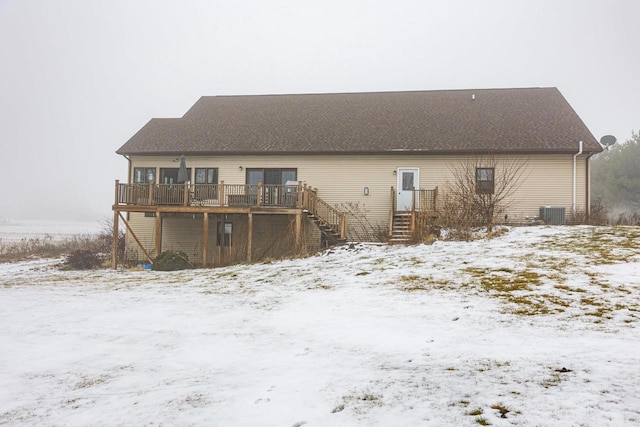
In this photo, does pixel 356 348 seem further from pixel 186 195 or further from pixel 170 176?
pixel 170 176

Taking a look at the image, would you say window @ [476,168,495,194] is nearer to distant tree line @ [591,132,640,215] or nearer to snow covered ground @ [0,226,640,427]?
snow covered ground @ [0,226,640,427]

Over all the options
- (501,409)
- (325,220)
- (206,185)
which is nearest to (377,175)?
(325,220)

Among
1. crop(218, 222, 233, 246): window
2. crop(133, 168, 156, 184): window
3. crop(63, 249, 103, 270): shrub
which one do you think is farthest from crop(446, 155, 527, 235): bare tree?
crop(63, 249, 103, 270): shrub

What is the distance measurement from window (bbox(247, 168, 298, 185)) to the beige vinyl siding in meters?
0.23

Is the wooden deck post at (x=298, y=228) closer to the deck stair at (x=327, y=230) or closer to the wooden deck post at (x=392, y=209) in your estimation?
the deck stair at (x=327, y=230)

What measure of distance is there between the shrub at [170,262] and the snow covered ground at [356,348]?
5.60 meters

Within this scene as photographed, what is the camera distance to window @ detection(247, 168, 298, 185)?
1922 centimetres

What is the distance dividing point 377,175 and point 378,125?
3.14m

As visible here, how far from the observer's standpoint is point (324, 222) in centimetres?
1700

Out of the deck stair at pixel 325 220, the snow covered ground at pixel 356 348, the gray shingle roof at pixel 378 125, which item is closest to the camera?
the snow covered ground at pixel 356 348

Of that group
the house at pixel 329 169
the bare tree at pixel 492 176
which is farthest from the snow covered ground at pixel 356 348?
the house at pixel 329 169

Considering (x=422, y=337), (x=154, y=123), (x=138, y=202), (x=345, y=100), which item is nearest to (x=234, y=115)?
(x=154, y=123)

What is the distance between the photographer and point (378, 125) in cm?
2022

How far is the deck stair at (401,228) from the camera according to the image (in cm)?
1438
